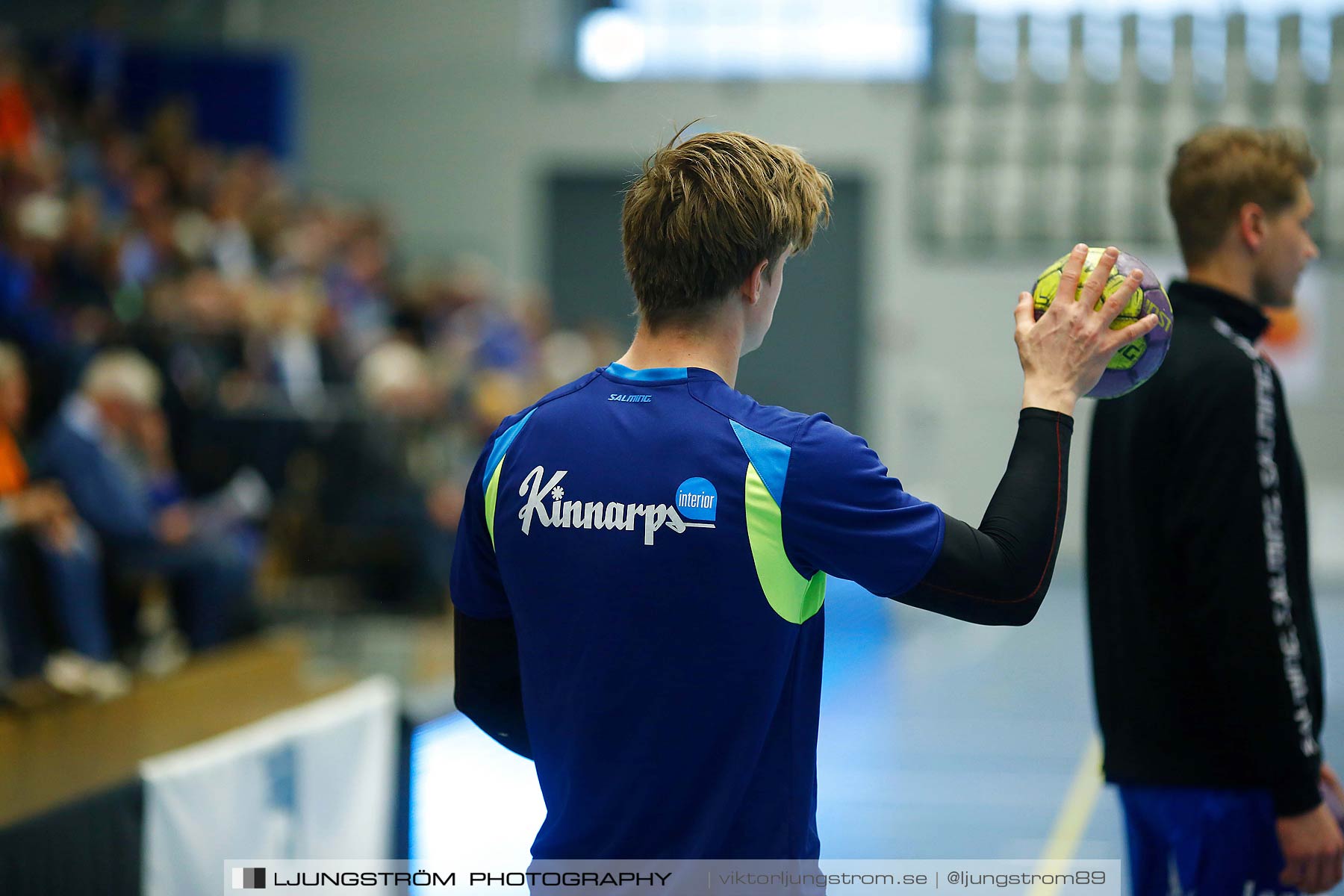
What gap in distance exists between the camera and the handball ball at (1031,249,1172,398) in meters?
1.73

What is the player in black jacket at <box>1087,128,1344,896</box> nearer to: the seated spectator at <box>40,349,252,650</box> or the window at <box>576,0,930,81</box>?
the seated spectator at <box>40,349,252,650</box>

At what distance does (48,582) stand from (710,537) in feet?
14.9

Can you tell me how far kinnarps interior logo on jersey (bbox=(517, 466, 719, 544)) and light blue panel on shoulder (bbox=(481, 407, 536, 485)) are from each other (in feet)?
0.24

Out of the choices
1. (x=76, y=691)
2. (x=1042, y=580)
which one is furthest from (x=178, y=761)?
(x=1042, y=580)

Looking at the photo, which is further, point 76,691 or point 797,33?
point 797,33

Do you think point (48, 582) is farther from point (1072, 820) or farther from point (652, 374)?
point (652, 374)

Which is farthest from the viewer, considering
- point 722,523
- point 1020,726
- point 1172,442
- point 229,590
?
point 1020,726

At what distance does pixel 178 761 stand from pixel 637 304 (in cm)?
215

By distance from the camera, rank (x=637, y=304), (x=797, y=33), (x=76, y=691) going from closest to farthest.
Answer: (x=637, y=304), (x=76, y=691), (x=797, y=33)

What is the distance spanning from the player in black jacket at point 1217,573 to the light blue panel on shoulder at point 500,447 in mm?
1158

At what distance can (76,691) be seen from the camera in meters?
4.81

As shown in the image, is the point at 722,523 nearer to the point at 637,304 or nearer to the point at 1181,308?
the point at 637,304

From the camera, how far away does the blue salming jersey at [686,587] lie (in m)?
1.49

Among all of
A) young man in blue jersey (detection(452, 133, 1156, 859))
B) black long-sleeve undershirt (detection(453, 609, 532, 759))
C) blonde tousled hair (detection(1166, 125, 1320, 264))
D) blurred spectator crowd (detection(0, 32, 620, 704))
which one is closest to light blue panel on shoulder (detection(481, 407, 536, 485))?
young man in blue jersey (detection(452, 133, 1156, 859))
